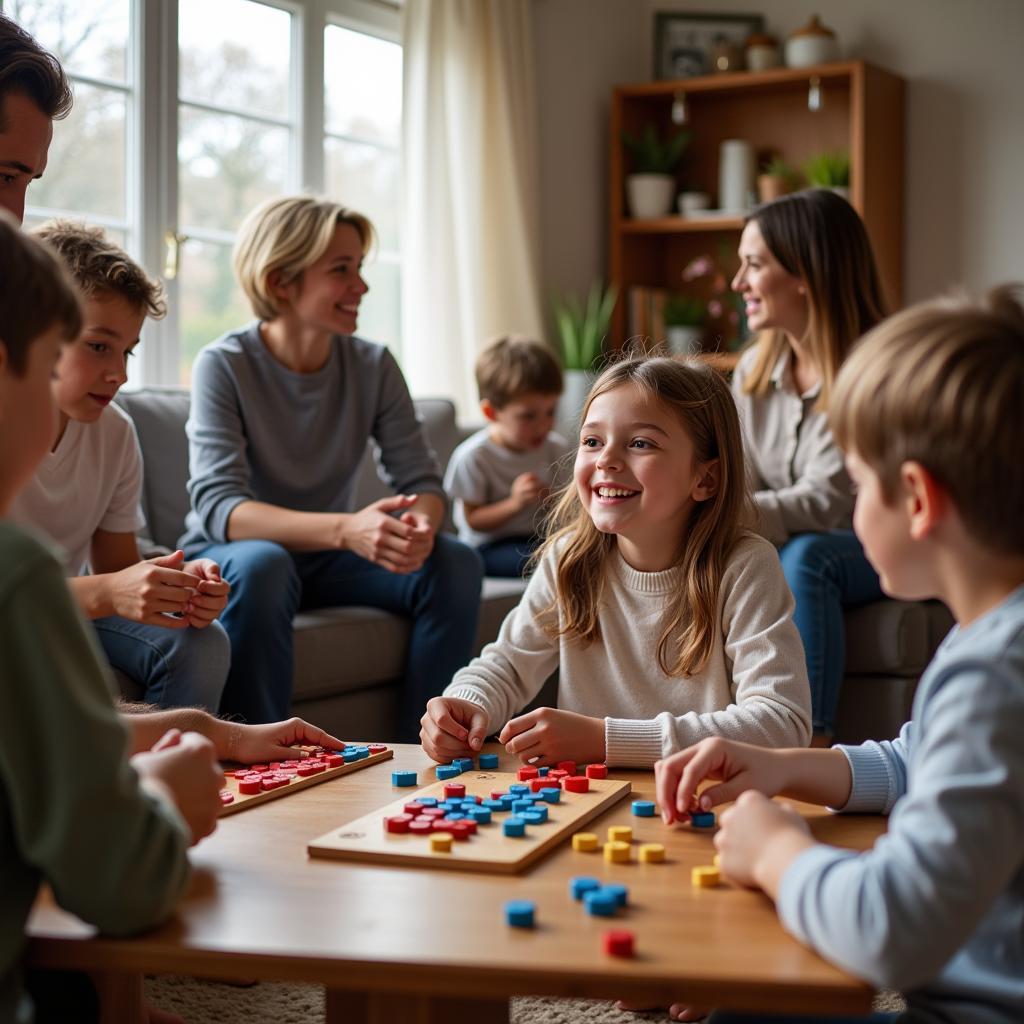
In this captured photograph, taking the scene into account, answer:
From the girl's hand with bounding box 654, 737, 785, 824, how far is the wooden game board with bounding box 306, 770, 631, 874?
88 millimetres

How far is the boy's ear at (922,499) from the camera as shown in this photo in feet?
3.27

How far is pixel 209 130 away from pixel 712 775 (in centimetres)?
329

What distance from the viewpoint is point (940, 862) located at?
909 mm

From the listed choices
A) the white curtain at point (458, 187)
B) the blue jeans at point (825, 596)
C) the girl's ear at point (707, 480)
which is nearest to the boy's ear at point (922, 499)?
the girl's ear at point (707, 480)

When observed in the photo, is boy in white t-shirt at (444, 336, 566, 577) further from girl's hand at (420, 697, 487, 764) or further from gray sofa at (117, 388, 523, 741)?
girl's hand at (420, 697, 487, 764)

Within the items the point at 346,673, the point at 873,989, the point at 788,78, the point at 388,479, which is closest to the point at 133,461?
the point at 346,673

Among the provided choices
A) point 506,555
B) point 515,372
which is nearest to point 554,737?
point 506,555

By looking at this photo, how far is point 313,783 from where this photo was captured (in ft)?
4.78

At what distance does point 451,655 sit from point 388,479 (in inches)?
20.6

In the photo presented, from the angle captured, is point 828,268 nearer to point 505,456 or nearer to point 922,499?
point 505,456

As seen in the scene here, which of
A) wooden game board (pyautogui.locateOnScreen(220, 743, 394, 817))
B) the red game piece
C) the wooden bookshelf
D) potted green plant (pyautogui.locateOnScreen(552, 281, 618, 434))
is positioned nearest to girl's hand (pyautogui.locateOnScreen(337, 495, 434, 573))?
wooden game board (pyautogui.locateOnScreen(220, 743, 394, 817))

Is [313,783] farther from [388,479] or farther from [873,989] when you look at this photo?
[388,479]

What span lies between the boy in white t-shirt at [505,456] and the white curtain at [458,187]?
33.6 inches

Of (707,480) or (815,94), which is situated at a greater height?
(815,94)
